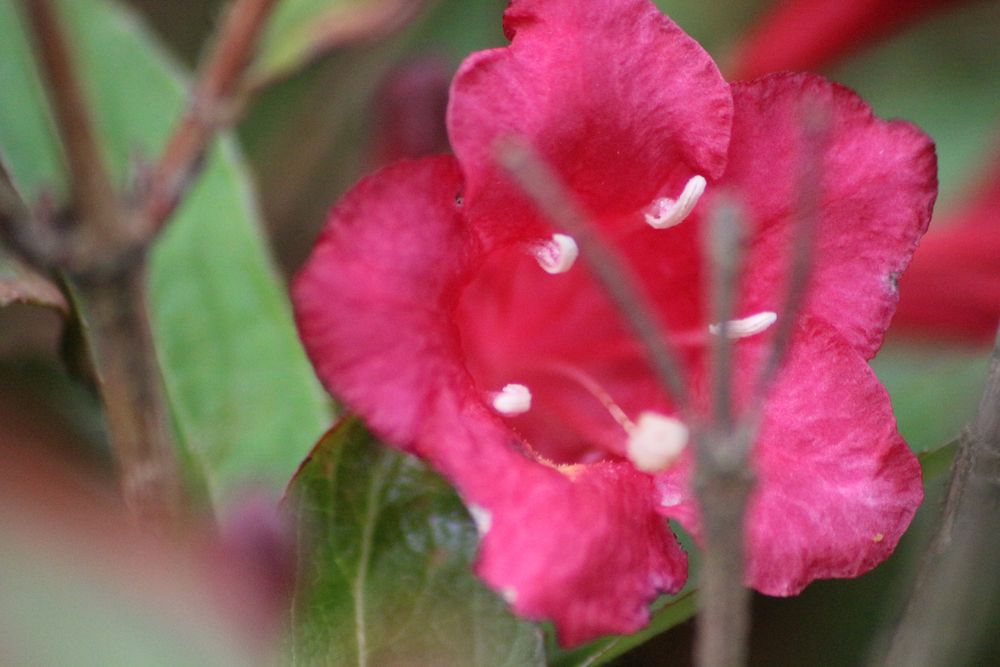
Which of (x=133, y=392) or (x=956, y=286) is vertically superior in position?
(x=133, y=392)

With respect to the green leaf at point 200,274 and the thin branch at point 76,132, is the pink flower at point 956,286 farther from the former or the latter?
the thin branch at point 76,132

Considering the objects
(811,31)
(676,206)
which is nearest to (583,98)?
(676,206)

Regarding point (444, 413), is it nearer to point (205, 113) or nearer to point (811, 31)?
point (205, 113)

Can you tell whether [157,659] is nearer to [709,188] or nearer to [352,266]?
[352,266]

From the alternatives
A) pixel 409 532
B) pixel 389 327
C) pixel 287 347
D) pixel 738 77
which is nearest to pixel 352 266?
pixel 389 327

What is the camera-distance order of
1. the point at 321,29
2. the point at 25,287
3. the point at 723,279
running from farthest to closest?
the point at 321,29
the point at 25,287
the point at 723,279

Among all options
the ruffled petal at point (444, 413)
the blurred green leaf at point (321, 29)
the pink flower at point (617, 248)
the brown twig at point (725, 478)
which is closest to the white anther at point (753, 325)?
the pink flower at point (617, 248)

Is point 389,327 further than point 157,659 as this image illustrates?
Yes
